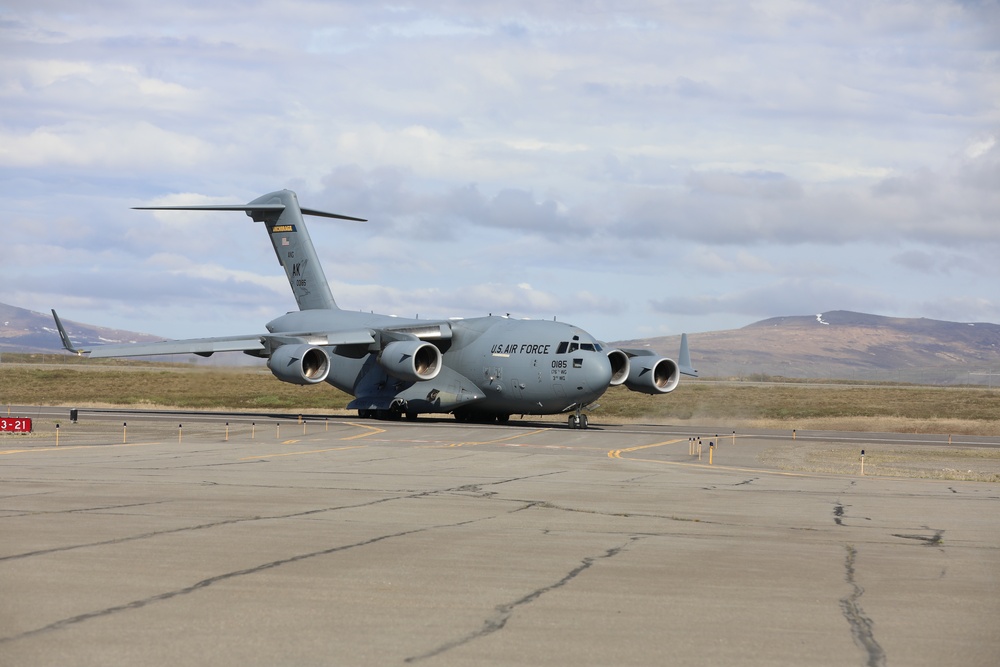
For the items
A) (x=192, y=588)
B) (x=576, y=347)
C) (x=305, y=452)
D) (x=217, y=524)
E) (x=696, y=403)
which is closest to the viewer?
(x=192, y=588)

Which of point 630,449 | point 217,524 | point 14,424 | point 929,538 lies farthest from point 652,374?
point 217,524

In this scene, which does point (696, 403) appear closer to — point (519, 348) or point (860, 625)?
point (519, 348)

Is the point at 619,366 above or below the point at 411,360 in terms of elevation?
above

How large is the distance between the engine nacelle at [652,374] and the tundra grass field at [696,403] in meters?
3.90

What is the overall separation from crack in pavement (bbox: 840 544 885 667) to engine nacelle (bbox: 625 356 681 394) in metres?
34.6

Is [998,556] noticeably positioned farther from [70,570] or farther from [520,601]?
[70,570]

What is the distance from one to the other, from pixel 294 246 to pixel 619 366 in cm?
1913

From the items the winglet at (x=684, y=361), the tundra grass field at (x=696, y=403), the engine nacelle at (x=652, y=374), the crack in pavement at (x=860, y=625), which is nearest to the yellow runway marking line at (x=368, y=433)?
the engine nacelle at (x=652, y=374)

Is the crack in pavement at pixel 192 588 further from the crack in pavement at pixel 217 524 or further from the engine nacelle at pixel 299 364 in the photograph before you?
the engine nacelle at pixel 299 364

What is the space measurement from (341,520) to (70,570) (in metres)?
5.12

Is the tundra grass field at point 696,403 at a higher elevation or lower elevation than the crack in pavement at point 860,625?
higher

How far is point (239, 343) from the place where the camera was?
161 ft

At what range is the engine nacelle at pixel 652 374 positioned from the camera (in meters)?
46.5

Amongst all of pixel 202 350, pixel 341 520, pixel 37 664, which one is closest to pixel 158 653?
pixel 37 664
